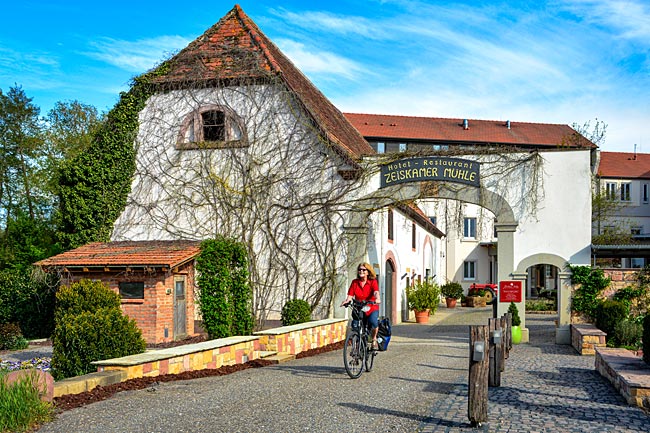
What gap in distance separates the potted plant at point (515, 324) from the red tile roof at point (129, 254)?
26.9 ft

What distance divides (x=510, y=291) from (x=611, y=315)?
274 centimetres

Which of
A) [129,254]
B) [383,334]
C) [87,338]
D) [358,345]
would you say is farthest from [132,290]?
[358,345]

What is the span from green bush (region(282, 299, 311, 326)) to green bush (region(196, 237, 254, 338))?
1.11 meters

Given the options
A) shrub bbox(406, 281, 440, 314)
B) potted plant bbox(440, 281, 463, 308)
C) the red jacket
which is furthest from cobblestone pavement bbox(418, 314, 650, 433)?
potted plant bbox(440, 281, 463, 308)

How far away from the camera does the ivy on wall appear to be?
20.8m

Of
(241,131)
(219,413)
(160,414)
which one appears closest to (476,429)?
(219,413)

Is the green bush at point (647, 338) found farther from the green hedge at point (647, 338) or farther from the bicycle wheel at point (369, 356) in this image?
the bicycle wheel at point (369, 356)

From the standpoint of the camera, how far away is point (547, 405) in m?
9.20

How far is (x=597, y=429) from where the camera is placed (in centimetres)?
768

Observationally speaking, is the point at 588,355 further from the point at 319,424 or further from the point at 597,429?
the point at 319,424

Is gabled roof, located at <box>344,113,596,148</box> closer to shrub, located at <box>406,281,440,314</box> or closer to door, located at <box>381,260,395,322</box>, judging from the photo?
shrub, located at <box>406,281,440,314</box>

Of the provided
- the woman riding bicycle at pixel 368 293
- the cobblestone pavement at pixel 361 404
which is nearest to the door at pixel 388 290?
the cobblestone pavement at pixel 361 404

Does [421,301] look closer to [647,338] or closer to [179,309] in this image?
[179,309]

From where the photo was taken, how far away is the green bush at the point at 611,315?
16812 mm
